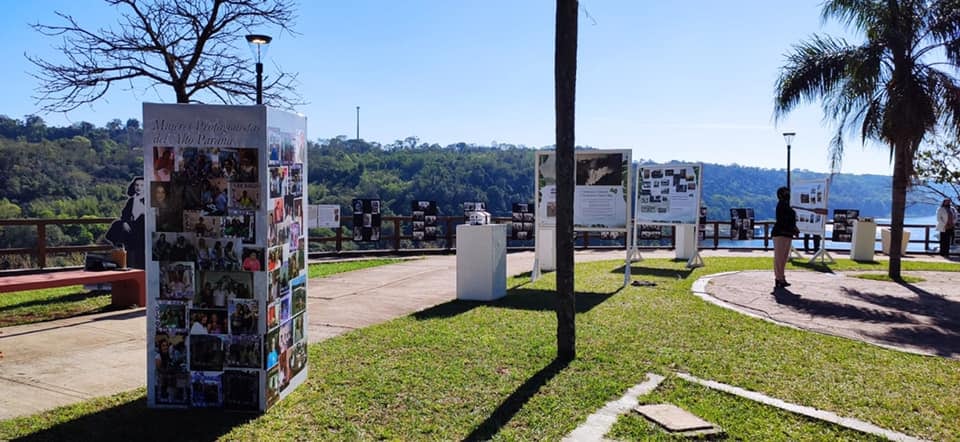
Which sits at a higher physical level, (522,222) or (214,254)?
(214,254)

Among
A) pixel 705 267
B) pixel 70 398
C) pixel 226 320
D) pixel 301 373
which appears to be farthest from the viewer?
pixel 705 267

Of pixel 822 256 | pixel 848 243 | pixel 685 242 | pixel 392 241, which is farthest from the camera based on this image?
pixel 848 243

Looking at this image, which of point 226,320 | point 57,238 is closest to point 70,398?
point 226,320

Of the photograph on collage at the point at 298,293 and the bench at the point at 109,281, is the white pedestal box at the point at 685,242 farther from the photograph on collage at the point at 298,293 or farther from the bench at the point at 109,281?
the photograph on collage at the point at 298,293

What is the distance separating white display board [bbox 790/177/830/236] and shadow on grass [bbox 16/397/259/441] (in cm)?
1487

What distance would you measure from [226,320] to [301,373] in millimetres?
911

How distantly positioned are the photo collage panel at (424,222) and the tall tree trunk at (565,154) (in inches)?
534

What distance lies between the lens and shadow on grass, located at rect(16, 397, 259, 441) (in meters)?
3.90

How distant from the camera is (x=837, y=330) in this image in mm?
7375

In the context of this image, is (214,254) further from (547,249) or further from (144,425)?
(547,249)

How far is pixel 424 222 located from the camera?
63.0ft

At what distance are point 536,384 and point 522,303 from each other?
402cm

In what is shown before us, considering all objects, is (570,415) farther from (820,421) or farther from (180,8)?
(180,8)

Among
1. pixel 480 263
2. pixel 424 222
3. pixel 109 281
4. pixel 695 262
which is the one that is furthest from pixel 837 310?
pixel 424 222
